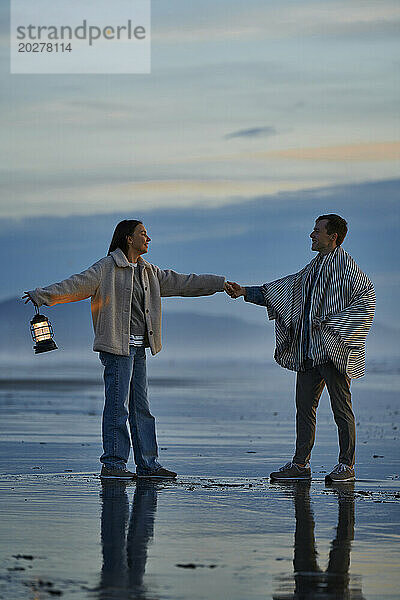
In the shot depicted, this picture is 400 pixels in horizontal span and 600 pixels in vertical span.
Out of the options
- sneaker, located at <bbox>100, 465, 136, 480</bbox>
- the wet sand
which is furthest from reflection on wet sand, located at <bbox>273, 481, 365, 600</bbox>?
sneaker, located at <bbox>100, 465, 136, 480</bbox>

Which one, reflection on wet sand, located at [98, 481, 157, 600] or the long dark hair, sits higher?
the long dark hair

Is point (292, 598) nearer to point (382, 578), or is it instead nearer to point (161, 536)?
point (382, 578)

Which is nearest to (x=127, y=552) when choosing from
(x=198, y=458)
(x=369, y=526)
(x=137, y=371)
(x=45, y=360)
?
(x=369, y=526)

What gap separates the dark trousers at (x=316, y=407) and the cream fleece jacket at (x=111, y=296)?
1326 millimetres

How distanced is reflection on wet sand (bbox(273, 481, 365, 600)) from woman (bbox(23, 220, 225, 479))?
2355 millimetres

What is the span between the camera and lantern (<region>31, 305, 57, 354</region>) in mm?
10133

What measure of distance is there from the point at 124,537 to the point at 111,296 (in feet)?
12.6

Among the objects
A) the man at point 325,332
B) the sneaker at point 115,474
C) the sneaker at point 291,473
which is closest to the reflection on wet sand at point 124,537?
the sneaker at point 115,474

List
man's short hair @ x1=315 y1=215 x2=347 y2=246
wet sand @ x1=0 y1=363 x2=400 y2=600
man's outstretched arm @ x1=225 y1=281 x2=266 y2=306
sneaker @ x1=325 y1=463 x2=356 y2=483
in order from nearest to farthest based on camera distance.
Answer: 1. wet sand @ x1=0 y1=363 x2=400 y2=600
2. sneaker @ x1=325 y1=463 x2=356 y2=483
3. man's short hair @ x1=315 y1=215 x2=347 y2=246
4. man's outstretched arm @ x1=225 y1=281 x2=266 y2=306

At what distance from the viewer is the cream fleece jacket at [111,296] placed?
10039 mm

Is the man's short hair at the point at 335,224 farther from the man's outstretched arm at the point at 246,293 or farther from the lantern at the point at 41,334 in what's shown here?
the lantern at the point at 41,334

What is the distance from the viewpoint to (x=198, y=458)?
11.6 m

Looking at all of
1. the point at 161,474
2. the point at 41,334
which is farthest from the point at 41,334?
the point at 161,474

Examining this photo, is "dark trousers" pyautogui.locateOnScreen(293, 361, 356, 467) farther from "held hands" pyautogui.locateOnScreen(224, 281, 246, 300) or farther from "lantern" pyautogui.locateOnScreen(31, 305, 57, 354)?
"lantern" pyautogui.locateOnScreen(31, 305, 57, 354)
